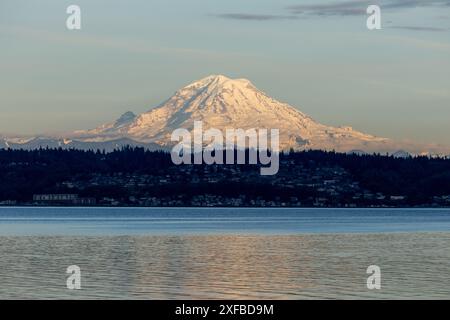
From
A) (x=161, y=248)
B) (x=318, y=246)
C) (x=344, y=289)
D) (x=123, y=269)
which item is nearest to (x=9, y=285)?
(x=123, y=269)
